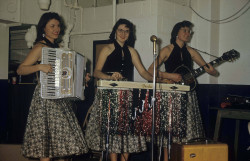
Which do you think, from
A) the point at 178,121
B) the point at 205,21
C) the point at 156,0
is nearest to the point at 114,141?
the point at 178,121

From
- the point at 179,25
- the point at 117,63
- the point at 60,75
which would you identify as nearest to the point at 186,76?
the point at 179,25

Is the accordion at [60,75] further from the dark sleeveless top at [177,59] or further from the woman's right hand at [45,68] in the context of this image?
the dark sleeveless top at [177,59]

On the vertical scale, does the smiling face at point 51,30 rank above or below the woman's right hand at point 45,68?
above

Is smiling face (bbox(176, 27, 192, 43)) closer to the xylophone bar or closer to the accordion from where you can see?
the xylophone bar

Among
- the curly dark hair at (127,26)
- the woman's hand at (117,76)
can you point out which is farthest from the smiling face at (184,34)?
the woman's hand at (117,76)

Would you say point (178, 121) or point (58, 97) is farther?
point (178, 121)

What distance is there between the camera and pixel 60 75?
10.5ft

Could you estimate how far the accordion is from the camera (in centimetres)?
314

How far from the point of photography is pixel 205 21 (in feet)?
17.4

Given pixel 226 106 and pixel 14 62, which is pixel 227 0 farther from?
pixel 14 62

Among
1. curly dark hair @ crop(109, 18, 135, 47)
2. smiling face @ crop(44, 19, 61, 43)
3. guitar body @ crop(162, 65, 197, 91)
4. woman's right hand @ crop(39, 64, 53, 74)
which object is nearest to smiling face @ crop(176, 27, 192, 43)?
guitar body @ crop(162, 65, 197, 91)

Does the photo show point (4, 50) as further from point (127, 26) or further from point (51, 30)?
point (127, 26)

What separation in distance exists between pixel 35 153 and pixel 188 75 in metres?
2.07

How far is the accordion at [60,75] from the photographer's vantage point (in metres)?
3.14
